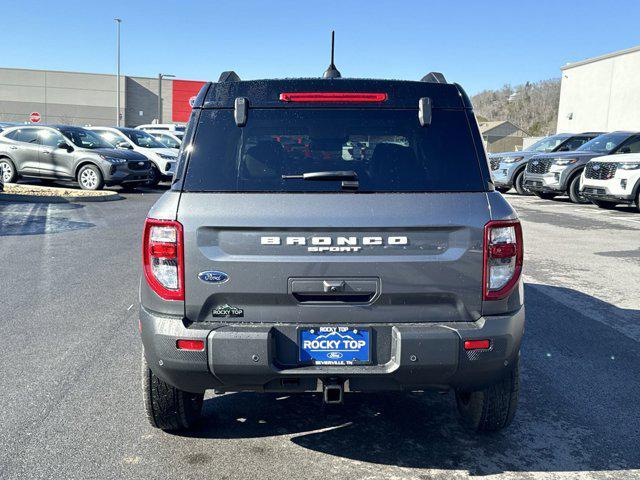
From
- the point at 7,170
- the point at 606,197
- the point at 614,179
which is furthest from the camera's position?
the point at 7,170

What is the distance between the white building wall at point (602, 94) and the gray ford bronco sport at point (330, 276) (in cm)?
3349

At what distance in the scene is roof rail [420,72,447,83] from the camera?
346cm

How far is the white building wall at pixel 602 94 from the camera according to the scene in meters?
33.3

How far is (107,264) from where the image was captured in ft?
27.2

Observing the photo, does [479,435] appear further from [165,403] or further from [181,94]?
[181,94]

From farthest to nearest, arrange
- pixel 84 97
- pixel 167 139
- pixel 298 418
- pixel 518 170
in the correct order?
pixel 84 97
pixel 167 139
pixel 518 170
pixel 298 418

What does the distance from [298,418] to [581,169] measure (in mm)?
15965

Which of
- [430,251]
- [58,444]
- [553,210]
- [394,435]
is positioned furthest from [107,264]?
[553,210]

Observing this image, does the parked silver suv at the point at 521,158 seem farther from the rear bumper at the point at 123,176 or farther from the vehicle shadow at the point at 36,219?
the vehicle shadow at the point at 36,219

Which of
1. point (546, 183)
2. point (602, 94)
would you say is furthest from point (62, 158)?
point (602, 94)

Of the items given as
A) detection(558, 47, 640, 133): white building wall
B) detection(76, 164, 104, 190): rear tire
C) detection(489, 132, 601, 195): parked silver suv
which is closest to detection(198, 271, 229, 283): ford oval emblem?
detection(76, 164, 104, 190): rear tire

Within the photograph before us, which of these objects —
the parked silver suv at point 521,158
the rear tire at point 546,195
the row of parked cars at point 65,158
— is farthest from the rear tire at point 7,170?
the rear tire at point 546,195

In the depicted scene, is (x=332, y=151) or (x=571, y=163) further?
(x=571, y=163)

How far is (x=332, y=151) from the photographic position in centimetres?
320
